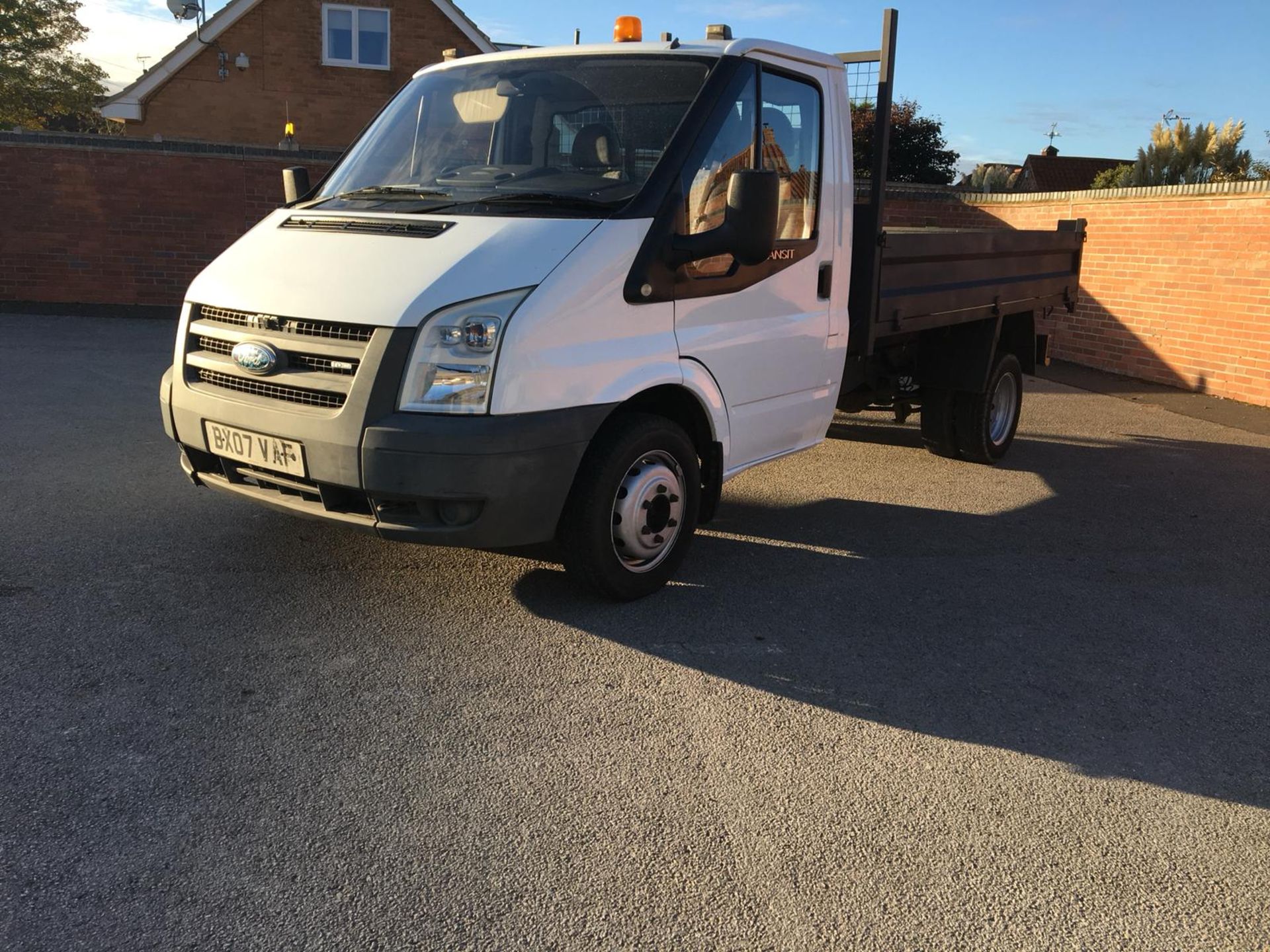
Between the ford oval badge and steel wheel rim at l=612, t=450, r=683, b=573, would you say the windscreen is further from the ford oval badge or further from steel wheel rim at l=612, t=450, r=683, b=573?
steel wheel rim at l=612, t=450, r=683, b=573

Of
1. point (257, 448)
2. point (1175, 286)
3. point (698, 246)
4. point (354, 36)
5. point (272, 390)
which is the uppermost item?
point (354, 36)

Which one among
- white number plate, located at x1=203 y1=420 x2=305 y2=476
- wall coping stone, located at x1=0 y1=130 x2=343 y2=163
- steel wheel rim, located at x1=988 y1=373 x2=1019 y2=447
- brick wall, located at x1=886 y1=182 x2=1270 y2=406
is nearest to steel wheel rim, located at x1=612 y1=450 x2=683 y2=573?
white number plate, located at x1=203 y1=420 x2=305 y2=476

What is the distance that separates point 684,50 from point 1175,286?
344 inches

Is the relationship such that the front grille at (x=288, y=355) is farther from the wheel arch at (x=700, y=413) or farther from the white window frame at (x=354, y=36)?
the white window frame at (x=354, y=36)

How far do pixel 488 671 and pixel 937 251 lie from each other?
3881 mm

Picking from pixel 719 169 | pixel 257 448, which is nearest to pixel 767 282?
pixel 719 169

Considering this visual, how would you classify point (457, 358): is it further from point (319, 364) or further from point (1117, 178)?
point (1117, 178)

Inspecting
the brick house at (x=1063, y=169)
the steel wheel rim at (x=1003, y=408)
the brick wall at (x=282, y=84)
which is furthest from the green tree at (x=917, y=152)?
the steel wheel rim at (x=1003, y=408)

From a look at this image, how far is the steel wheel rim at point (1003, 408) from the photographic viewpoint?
24.7ft

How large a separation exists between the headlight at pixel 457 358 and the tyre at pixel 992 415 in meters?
4.43

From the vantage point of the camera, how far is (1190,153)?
21188 millimetres

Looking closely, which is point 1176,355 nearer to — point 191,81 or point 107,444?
point 107,444

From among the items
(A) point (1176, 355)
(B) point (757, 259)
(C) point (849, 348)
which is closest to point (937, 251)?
(C) point (849, 348)

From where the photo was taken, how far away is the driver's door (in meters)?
4.38
